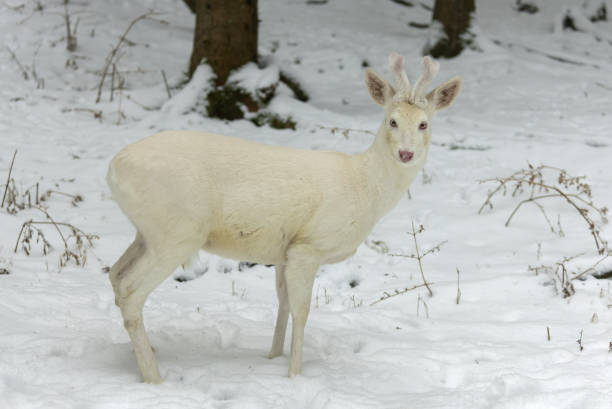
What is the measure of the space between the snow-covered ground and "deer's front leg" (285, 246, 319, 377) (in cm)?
16

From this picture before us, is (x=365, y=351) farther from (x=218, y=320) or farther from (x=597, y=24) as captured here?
(x=597, y=24)

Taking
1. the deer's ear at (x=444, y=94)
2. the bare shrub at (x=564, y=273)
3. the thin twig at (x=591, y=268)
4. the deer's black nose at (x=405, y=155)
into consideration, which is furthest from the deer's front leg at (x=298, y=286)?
the thin twig at (x=591, y=268)

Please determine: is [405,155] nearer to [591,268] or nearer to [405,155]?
[405,155]

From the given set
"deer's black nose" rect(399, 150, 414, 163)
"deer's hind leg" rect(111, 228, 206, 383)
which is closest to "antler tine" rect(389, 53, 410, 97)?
"deer's black nose" rect(399, 150, 414, 163)

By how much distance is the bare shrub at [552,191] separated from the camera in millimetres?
5750

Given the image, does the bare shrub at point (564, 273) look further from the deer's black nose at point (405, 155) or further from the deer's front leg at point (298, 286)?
the deer's front leg at point (298, 286)

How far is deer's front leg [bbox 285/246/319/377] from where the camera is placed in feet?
11.3

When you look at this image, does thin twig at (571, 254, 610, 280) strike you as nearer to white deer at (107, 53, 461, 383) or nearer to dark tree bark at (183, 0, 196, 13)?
white deer at (107, 53, 461, 383)

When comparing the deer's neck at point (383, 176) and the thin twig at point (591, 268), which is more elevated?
the deer's neck at point (383, 176)

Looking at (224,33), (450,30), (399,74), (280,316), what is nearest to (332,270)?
(280,316)

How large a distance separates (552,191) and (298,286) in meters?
4.02

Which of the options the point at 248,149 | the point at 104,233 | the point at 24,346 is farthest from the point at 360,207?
the point at 104,233

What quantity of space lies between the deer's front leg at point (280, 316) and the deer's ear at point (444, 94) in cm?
135

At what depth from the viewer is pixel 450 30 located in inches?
456
